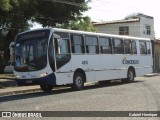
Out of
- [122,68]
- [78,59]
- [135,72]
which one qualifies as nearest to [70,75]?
[78,59]

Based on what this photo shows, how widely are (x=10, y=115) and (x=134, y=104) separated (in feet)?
14.6

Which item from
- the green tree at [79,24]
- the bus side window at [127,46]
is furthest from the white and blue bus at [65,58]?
the green tree at [79,24]

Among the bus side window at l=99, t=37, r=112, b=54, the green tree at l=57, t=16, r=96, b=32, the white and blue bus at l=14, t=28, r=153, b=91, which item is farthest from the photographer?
the green tree at l=57, t=16, r=96, b=32

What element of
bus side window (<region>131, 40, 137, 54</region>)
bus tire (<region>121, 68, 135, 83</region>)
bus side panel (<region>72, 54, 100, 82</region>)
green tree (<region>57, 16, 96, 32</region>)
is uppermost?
green tree (<region>57, 16, 96, 32</region>)

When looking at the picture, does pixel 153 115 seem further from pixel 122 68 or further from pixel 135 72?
pixel 135 72

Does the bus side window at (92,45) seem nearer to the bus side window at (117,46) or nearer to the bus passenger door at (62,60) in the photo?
the bus passenger door at (62,60)

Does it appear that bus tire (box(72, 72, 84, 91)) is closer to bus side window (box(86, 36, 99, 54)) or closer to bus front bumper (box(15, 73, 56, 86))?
bus side window (box(86, 36, 99, 54))

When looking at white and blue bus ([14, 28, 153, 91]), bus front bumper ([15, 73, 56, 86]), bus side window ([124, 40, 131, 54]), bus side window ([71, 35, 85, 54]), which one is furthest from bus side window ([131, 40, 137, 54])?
bus front bumper ([15, 73, 56, 86])

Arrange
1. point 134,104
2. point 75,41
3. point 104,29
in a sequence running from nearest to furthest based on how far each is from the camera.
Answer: point 134,104 < point 75,41 < point 104,29

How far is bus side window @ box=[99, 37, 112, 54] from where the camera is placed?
2514 cm

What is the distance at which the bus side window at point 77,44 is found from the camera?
22.4 m

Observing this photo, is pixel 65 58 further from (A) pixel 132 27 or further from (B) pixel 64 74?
(A) pixel 132 27

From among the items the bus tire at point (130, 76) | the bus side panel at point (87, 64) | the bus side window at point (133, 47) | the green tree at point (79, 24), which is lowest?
the bus tire at point (130, 76)

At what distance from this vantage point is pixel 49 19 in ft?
124
